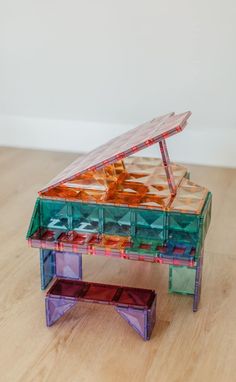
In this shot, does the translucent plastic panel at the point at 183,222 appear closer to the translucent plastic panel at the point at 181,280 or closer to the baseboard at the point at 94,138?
the translucent plastic panel at the point at 181,280

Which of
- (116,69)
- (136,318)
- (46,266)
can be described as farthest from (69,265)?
(116,69)

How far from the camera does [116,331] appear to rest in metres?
1.25

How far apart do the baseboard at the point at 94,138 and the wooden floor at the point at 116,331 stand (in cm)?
81

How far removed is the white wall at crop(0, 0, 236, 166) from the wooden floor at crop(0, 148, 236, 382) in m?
0.76

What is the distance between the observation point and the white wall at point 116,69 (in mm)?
2061

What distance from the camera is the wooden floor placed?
1.11m

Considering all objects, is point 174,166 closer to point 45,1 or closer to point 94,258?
point 94,258

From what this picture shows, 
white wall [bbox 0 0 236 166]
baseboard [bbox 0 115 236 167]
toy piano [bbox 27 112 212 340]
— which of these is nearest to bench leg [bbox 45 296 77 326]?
toy piano [bbox 27 112 212 340]

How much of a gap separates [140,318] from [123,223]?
22cm

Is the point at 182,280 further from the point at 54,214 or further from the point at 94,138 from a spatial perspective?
the point at 94,138

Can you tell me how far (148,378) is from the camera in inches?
42.9

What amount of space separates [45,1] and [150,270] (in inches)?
45.9

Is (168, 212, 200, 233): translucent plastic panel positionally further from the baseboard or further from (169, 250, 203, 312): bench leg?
the baseboard

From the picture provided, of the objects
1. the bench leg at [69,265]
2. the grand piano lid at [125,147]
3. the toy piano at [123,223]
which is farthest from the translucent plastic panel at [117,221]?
the bench leg at [69,265]
